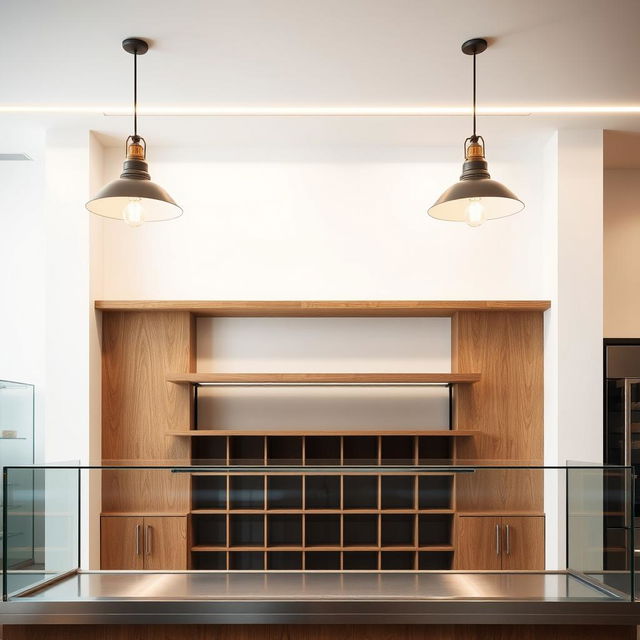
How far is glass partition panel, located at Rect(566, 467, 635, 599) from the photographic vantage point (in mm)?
2463

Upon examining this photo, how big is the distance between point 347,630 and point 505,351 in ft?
8.28

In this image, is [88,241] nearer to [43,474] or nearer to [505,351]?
[43,474]

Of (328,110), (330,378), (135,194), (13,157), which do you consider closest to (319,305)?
(330,378)

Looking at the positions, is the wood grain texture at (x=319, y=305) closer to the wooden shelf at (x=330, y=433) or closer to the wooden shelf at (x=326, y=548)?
the wooden shelf at (x=330, y=433)

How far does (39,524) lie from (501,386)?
115 inches

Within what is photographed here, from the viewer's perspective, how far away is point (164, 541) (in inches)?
107

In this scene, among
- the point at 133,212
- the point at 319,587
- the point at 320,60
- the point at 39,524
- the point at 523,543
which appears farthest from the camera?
the point at 320,60

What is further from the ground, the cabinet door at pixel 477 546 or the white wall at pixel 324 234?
the white wall at pixel 324 234

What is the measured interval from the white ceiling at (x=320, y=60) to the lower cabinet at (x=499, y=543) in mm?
2107

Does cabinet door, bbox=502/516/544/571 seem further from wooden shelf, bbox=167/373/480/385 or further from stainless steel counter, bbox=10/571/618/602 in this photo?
wooden shelf, bbox=167/373/480/385

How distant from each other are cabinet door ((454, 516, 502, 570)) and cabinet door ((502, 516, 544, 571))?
4cm

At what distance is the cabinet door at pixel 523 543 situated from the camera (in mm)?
2609

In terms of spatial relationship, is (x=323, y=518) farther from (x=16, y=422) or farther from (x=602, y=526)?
(x=16, y=422)

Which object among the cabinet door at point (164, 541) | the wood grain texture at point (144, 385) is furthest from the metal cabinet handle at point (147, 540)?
the wood grain texture at point (144, 385)
